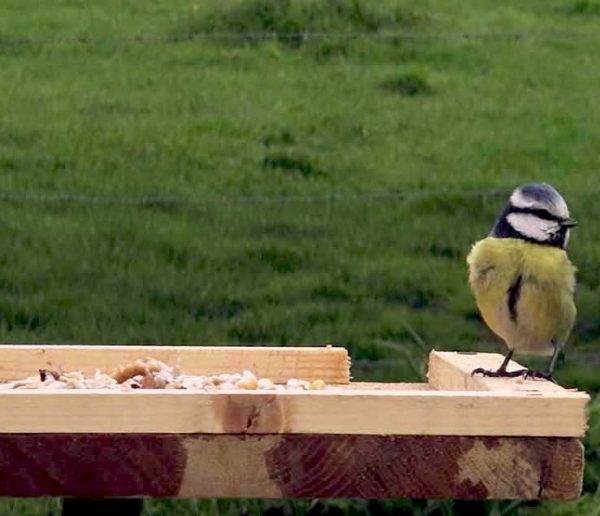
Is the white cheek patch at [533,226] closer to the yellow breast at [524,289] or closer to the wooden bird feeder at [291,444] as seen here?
the yellow breast at [524,289]

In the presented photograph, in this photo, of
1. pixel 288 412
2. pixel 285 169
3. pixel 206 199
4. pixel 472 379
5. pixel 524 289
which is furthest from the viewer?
pixel 285 169

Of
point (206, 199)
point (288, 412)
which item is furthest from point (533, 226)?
point (206, 199)

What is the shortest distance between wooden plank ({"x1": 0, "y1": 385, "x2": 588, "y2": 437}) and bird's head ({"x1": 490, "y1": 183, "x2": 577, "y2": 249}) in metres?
1.36

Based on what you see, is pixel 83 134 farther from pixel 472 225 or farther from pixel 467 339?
pixel 467 339

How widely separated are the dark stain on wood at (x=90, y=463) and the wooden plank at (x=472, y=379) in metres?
0.70

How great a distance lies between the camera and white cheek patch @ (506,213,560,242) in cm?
459

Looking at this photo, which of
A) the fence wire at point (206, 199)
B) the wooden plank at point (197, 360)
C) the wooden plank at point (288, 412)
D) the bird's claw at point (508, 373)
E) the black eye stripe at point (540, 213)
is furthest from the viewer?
the fence wire at point (206, 199)

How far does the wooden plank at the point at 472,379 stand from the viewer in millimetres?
3547

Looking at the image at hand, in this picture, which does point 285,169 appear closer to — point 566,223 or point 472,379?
point 566,223

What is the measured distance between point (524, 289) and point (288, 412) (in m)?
1.46

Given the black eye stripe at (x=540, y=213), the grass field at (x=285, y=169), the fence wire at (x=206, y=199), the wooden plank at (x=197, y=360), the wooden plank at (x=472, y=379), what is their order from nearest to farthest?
the wooden plank at (x=472, y=379)
the wooden plank at (x=197, y=360)
the black eye stripe at (x=540, y=213)
the grass field at (x=285, y=169)
the fence wire at (x=206, y=199)

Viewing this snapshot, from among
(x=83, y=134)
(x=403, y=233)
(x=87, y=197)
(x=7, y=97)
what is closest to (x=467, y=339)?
(x=403, y=233)

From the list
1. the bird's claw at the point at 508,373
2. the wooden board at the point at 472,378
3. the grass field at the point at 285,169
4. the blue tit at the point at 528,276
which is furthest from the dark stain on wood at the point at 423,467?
the grass field at the point at 285,169

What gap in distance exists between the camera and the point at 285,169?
9.56 m
